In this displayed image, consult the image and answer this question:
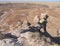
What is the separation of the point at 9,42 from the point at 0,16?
908 inches

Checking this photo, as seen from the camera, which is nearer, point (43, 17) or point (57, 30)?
point (43, 17)

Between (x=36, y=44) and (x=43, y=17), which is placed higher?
(x=43, y=17)

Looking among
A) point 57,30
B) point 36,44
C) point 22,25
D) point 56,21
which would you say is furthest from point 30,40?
point 56,21

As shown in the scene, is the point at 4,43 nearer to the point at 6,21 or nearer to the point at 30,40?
the point at 30,40

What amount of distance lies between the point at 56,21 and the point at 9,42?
18355 mm

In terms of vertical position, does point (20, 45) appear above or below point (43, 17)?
below

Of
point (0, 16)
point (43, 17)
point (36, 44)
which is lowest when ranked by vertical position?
point (0, 16)

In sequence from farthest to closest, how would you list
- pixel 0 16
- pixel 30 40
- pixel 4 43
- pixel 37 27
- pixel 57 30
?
pixel 0 16
pixel 57 30
pixel 37 27
pixel 30 40
pixel 4 43

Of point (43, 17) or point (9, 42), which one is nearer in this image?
point (9, 42)

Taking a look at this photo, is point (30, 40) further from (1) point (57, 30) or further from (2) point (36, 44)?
(1) point (57, 30)

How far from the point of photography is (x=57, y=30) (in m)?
23.2

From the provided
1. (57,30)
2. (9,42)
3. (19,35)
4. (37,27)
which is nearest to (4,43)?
(9,42)

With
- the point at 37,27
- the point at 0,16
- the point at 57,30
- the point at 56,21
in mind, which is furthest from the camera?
the point at 0,16

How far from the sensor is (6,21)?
2834 cm
